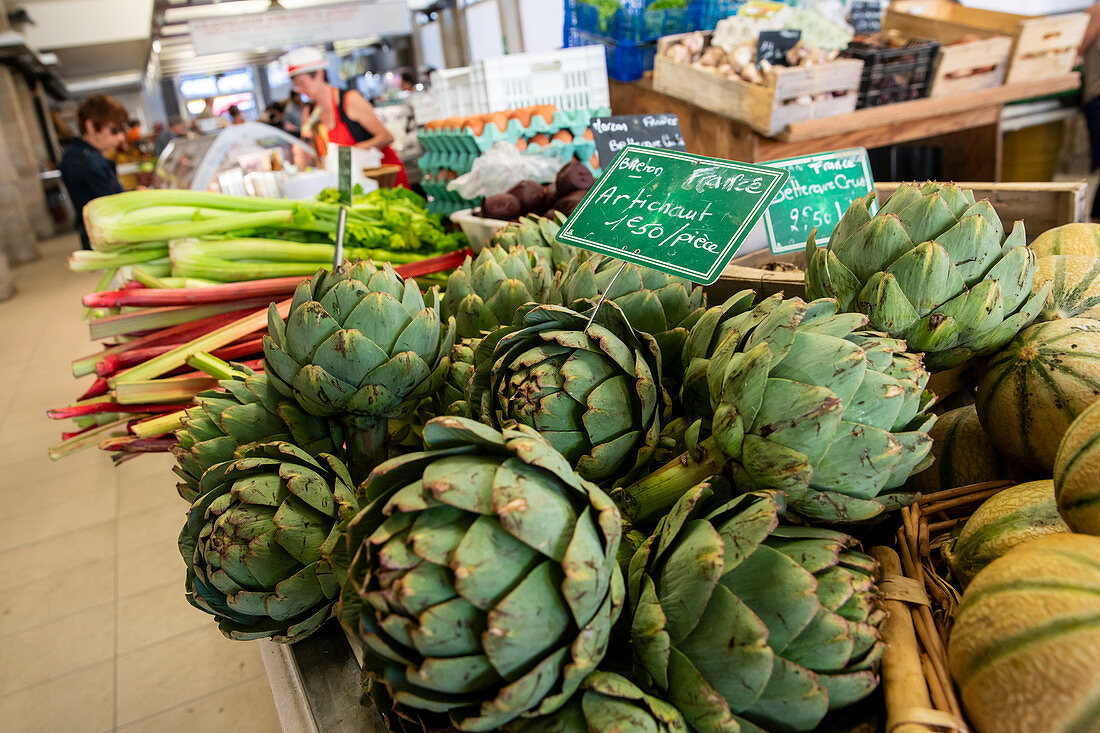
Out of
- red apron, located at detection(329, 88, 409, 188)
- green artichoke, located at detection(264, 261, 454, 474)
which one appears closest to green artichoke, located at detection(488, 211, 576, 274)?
green artichoke, located at detection(264, 261, 454, 474)

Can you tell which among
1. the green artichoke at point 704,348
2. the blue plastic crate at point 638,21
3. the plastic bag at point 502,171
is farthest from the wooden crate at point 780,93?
the green artichoke at point 704,348

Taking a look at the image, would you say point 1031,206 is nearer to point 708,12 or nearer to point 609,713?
point 609,713

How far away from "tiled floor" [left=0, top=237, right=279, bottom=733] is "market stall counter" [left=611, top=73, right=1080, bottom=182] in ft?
10.4

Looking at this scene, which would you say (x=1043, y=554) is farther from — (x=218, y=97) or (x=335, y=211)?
(x=218, y=97)

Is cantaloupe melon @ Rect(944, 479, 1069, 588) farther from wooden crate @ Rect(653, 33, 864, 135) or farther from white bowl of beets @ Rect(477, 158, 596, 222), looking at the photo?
wooden crate @ Rect(653, 33, 864, 135)

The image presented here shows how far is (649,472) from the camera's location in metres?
1.02

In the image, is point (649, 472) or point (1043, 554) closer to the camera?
point (1043, 554)

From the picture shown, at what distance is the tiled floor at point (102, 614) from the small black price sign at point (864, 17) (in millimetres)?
5043

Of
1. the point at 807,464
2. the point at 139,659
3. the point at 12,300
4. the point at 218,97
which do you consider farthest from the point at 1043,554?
the point at 218,97

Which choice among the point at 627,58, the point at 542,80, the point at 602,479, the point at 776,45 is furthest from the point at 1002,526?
the point at 627,58

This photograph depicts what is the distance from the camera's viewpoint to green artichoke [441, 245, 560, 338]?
4.43 feet

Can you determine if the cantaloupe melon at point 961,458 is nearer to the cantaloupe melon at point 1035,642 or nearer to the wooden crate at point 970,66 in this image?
the cantaloupe melon at point 1035,642

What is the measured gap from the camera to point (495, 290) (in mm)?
1374

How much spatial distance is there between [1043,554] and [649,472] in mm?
479
